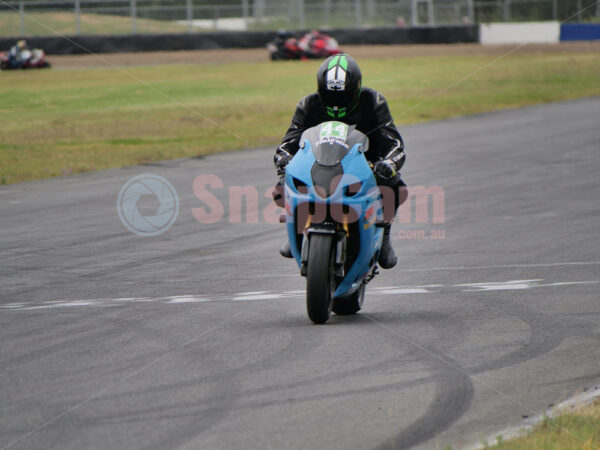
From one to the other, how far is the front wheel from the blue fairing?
9.6 inches

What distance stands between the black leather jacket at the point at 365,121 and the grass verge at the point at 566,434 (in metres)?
2.88

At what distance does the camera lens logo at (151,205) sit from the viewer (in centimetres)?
1210

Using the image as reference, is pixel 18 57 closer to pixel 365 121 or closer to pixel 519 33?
pixel 519 33

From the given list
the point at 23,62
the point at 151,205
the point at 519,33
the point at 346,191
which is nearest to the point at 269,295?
the point at 346,191

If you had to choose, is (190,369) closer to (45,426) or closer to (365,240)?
(45,426)

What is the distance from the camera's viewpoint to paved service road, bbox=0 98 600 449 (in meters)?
5.01

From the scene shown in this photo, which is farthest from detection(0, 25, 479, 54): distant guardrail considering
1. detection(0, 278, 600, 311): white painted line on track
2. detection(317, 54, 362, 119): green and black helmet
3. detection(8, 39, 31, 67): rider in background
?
detection(317, 54, 362, 119): green and black helmet

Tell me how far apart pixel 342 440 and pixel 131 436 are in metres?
0.99

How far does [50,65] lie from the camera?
43375 mm

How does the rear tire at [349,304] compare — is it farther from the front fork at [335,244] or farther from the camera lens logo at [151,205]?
the camera lens logo at [151,205]

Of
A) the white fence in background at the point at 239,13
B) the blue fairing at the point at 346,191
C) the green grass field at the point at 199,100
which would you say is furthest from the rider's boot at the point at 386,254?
the white fence in background at the point at 239,13

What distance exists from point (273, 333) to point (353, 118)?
1.71m

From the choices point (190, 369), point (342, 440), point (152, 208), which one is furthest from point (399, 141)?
point (152, 208)

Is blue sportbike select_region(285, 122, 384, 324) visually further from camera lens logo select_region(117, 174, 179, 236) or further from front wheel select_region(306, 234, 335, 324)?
camera lens logo select_region(117, 174, 179, 236)
